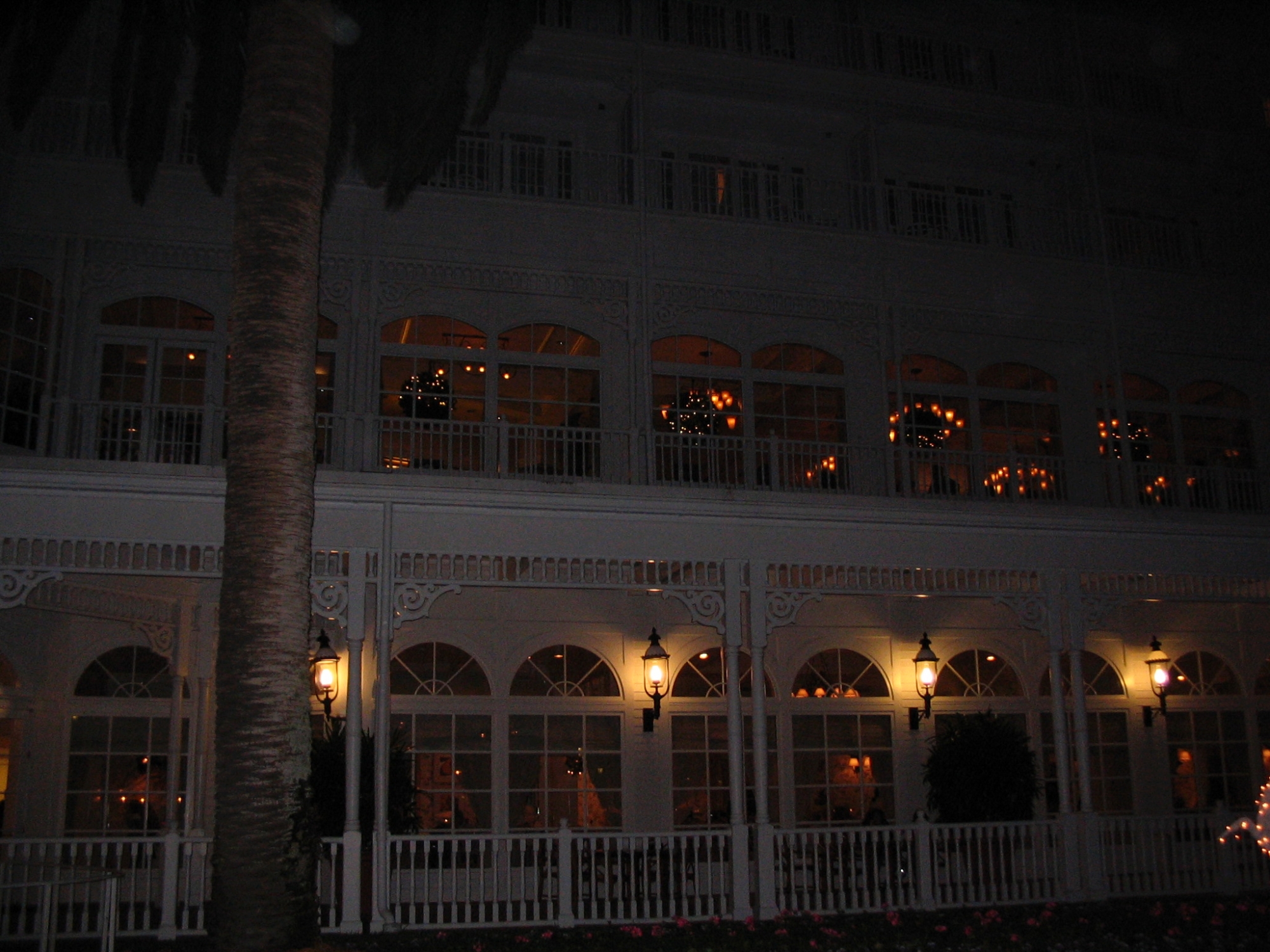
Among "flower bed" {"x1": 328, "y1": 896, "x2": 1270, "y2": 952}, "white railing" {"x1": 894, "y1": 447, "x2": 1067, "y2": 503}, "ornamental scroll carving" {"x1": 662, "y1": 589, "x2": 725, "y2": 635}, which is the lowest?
"flower bed" {"x1": 328, "y1": 896, "x2": 1270, "y2": 952}

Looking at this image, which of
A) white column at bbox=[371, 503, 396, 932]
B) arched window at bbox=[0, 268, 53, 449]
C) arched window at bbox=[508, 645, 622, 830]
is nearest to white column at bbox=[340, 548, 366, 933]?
white column at bbox=[371, 503, 396, 932]

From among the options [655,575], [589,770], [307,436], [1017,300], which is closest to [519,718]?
[589,770]

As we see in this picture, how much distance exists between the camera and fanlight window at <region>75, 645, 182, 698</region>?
14375 mm

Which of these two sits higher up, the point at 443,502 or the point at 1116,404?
the point at 1116,404

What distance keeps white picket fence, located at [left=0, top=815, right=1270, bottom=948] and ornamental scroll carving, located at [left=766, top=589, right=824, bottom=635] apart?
2115mm

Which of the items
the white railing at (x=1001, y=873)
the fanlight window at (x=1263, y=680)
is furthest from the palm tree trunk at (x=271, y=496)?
the fanlight window at (x=1263, y=680)

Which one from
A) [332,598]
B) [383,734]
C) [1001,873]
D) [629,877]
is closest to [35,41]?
[332,598]

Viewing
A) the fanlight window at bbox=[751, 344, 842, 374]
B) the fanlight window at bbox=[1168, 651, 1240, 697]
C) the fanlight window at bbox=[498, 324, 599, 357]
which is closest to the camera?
the fanlight window at bbox=[498, 324, 599, 357]

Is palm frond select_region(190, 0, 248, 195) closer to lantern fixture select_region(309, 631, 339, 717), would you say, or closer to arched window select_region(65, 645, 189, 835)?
lantern fixture select_region(309, 631, 339, 717)

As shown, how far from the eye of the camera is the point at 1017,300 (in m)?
16.4

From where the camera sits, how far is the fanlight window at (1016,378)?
56.1 feet

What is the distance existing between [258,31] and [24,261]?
646cm

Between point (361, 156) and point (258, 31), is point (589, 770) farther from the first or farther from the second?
point (258, 31)

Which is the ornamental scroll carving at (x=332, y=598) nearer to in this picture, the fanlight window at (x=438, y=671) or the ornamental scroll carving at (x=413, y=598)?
the ornamental scroll carving at (x=413, y=598)
